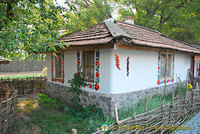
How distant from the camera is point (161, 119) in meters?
4.27

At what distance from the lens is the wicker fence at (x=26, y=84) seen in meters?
8.98

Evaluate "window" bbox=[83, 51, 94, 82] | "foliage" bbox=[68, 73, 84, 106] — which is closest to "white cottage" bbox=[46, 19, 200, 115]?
"window" bbox=[83, 51, 94, 82]

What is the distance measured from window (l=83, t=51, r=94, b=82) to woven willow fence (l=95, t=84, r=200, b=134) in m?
2.70

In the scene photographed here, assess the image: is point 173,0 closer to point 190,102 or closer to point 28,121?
point 190,102

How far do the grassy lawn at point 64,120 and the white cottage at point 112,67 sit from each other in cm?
38

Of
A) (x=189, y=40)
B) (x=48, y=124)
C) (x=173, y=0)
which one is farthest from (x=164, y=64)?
(x=189, y=40)

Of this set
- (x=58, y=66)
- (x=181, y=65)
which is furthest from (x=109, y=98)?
(x=181, y=65)

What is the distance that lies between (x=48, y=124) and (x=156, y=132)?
3.49 meters

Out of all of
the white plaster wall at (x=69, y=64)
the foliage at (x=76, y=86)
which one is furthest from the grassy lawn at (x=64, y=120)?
the white plaster wall at (x=69, y=64)

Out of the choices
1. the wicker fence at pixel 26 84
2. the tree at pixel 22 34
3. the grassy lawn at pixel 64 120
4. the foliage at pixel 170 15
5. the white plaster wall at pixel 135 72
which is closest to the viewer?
the tree at pixel 22 34

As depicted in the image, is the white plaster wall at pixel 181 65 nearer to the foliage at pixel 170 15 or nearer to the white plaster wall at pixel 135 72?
the white plaster wall at pixel 135 72

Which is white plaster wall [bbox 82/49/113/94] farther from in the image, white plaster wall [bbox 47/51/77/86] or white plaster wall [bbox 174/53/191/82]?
white plaster wall [bbox 174/53/191/82]

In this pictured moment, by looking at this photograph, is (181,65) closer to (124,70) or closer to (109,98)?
(124,70)

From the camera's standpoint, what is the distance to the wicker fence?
8.98 meters
